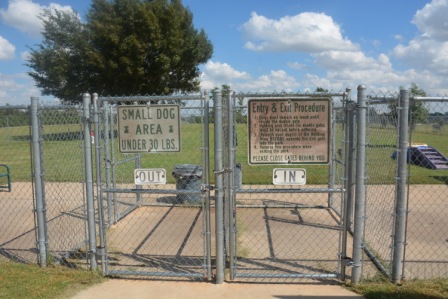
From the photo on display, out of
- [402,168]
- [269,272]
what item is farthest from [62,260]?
[402,168]

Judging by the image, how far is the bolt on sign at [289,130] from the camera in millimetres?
4426

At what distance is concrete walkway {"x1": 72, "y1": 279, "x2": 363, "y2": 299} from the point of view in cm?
425

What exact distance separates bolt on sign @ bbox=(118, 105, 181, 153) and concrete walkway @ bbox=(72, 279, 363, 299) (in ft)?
5.22

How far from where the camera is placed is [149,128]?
4.62 metres

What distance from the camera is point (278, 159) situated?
177 inches

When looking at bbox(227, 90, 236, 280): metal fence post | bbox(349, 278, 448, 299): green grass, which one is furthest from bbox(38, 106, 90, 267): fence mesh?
bbox(349, 278, 448, 299): green grass

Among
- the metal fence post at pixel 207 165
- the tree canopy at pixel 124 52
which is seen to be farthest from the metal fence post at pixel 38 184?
the tree canopy at pixel 124 52

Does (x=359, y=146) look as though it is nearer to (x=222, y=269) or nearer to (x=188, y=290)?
(x=222, y=269)

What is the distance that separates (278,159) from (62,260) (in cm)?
328

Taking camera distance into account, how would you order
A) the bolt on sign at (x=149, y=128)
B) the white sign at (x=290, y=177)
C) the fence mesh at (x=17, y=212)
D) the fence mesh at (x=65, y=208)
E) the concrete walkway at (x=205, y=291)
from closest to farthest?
the concrete walkway at (x=205, y=291) → the white sign at (x=290, y=177) → the bolt on sign at (x=149, y=128) → the fence mesh at (x=65, y=208) → the fence mesh at (x=17, y=212)

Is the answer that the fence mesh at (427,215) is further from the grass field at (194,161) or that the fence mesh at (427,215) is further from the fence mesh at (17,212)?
the fence mesh at (17,212)

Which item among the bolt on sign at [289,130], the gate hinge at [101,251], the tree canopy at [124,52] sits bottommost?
the gate hinge at [101,251]

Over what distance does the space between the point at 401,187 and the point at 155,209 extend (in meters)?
5.51

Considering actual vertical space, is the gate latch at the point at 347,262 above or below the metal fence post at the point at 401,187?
below
